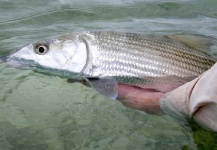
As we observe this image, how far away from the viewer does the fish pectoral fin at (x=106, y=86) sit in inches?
119

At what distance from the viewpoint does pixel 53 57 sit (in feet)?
10.1

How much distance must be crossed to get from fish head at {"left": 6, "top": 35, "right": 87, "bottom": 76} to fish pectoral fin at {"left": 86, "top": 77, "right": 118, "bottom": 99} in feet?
0.57

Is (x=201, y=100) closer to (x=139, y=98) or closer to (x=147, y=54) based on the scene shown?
(x=139, y=98)

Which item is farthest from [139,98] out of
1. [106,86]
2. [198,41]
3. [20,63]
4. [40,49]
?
[20,63]

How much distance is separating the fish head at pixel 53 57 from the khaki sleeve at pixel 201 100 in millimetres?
954

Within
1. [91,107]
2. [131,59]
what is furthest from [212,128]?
[91,107]

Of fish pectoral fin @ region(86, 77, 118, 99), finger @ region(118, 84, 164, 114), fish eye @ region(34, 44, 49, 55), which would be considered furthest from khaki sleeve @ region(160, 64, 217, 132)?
fish eye @ region(34, 44, 49, 55)

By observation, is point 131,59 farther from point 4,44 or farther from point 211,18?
point 211,18

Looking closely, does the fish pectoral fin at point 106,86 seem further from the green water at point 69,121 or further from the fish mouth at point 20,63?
the fish mouth at point 20,63

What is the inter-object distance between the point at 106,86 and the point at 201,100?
1056 mm

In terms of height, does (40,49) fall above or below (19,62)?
above

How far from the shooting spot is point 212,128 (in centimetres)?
215

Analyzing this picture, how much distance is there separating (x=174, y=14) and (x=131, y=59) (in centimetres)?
Answer: 411

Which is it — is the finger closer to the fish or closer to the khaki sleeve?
the fish
